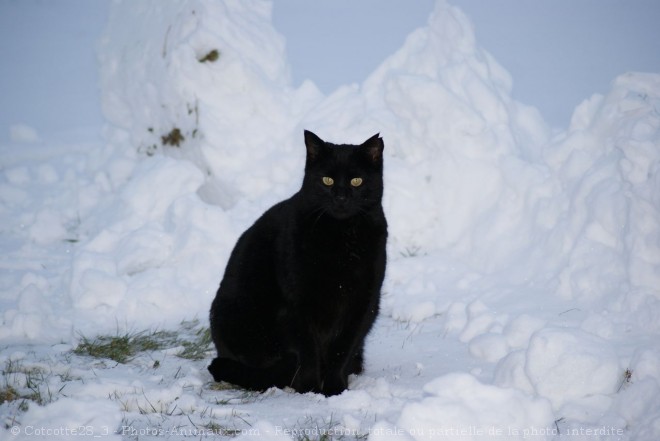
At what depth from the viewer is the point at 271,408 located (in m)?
3.26

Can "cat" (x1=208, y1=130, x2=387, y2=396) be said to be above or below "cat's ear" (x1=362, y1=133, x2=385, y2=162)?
below

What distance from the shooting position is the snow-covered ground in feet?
9.92

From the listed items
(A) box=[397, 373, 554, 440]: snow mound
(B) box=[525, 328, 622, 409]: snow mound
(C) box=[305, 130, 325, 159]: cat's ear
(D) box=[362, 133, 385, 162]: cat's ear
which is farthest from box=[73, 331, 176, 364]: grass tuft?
(B) box=[525, 328, 622, 409]: snow mound

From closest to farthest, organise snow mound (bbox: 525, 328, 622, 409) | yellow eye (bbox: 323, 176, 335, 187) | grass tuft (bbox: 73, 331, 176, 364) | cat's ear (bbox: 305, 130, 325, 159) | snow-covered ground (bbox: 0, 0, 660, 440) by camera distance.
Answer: snow-covered ground (bbox: 0, 0, 660, 440) < snow mound (bbox: 525, 328, 622, 409) < yellow eye (bbox: 323, 176, 335, 187) < cat's ear (bbox: 305, 130, 325, 159) < grass tuft (bbox: 73, 331, 176, 364)

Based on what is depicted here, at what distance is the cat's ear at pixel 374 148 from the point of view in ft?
12.9

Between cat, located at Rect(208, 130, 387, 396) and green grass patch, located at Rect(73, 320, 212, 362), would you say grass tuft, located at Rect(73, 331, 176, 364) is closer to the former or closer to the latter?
green grass patch, located at Rect(73, 320, 212, 362)

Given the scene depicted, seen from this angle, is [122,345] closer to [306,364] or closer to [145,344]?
[145,344]

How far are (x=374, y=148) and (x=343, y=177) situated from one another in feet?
0.96

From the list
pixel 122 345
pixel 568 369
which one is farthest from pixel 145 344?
pixel 568 369

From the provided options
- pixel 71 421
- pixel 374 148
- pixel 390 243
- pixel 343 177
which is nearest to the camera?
pixel 71 421

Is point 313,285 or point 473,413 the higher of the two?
point 313,285

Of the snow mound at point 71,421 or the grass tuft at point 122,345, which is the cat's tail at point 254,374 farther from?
the snow mound at point 71,421

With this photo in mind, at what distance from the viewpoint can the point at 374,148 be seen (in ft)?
13.0

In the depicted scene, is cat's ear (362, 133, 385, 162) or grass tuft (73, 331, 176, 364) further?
grass tuft (73, 331, 176, 364)
